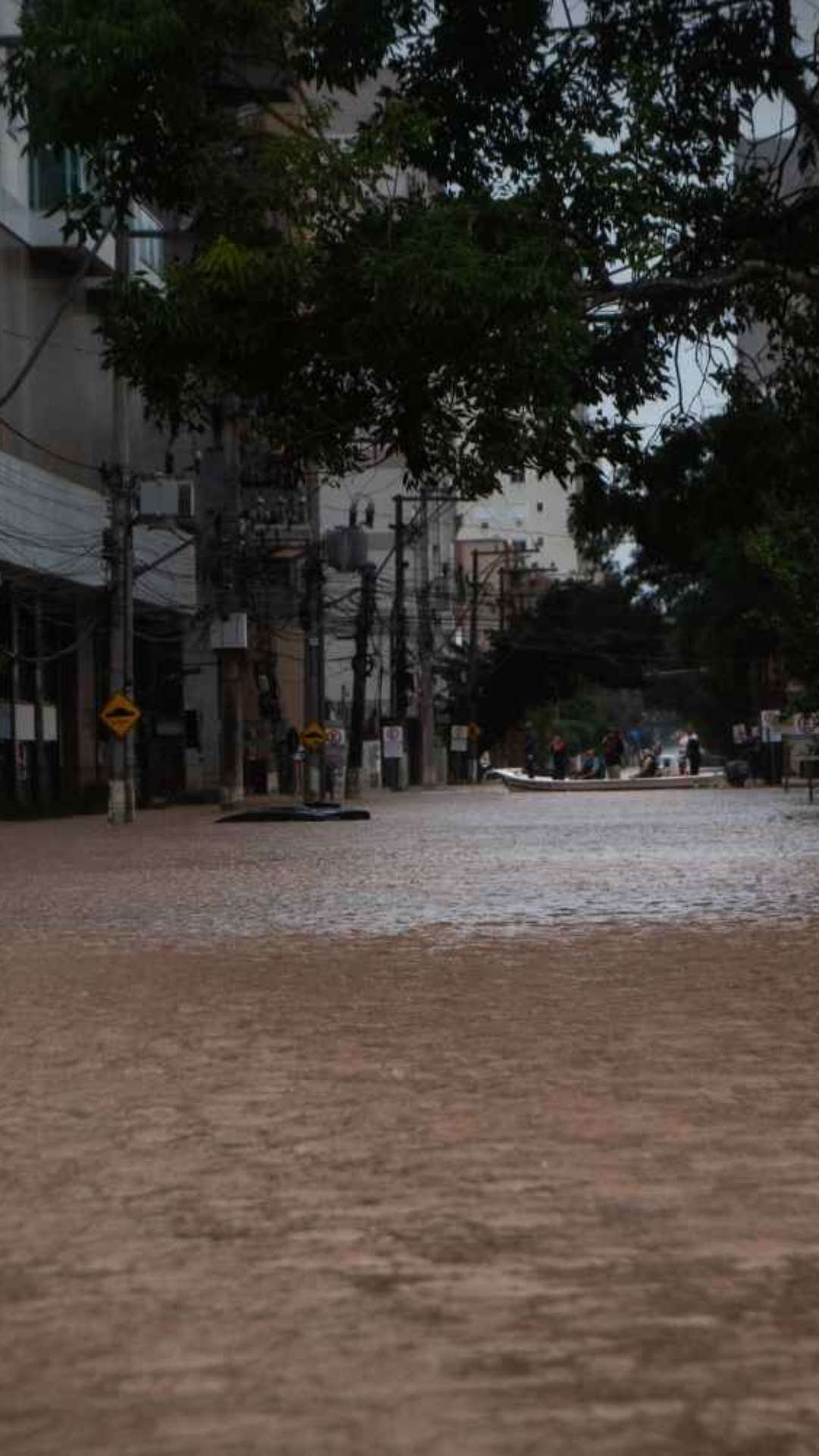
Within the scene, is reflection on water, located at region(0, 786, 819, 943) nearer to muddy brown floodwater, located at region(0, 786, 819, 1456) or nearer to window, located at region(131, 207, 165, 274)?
muddy brown floodwater, located at region(0, 786, 819, 1456)

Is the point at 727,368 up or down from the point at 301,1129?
up

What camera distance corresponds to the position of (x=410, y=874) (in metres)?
22.9

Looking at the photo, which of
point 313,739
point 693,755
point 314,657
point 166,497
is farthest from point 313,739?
point 693,755

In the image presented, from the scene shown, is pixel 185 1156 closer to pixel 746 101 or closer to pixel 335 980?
pixel 335 980

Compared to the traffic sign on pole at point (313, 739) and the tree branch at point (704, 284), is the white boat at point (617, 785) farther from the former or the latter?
the tree branch at point (704, 284)

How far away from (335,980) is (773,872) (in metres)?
10.4

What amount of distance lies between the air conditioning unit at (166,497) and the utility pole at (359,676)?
1196cm

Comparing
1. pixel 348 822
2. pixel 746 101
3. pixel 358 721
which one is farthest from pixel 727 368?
pixel 358 721

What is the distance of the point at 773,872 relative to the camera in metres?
22.1

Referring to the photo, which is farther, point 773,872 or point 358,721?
point 358,721

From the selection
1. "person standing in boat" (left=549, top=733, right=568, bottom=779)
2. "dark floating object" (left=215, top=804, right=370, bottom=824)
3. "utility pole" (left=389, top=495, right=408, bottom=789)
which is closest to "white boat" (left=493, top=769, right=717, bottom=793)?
"utility pole" (left=389, top=495, right=408, bottom=789)

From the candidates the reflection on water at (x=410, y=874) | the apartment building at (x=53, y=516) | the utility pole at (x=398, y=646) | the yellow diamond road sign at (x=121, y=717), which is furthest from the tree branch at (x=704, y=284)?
the utility pole at (x=398, y=646)

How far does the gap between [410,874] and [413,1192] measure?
1673 centimetres

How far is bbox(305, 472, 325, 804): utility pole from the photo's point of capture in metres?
59.1
